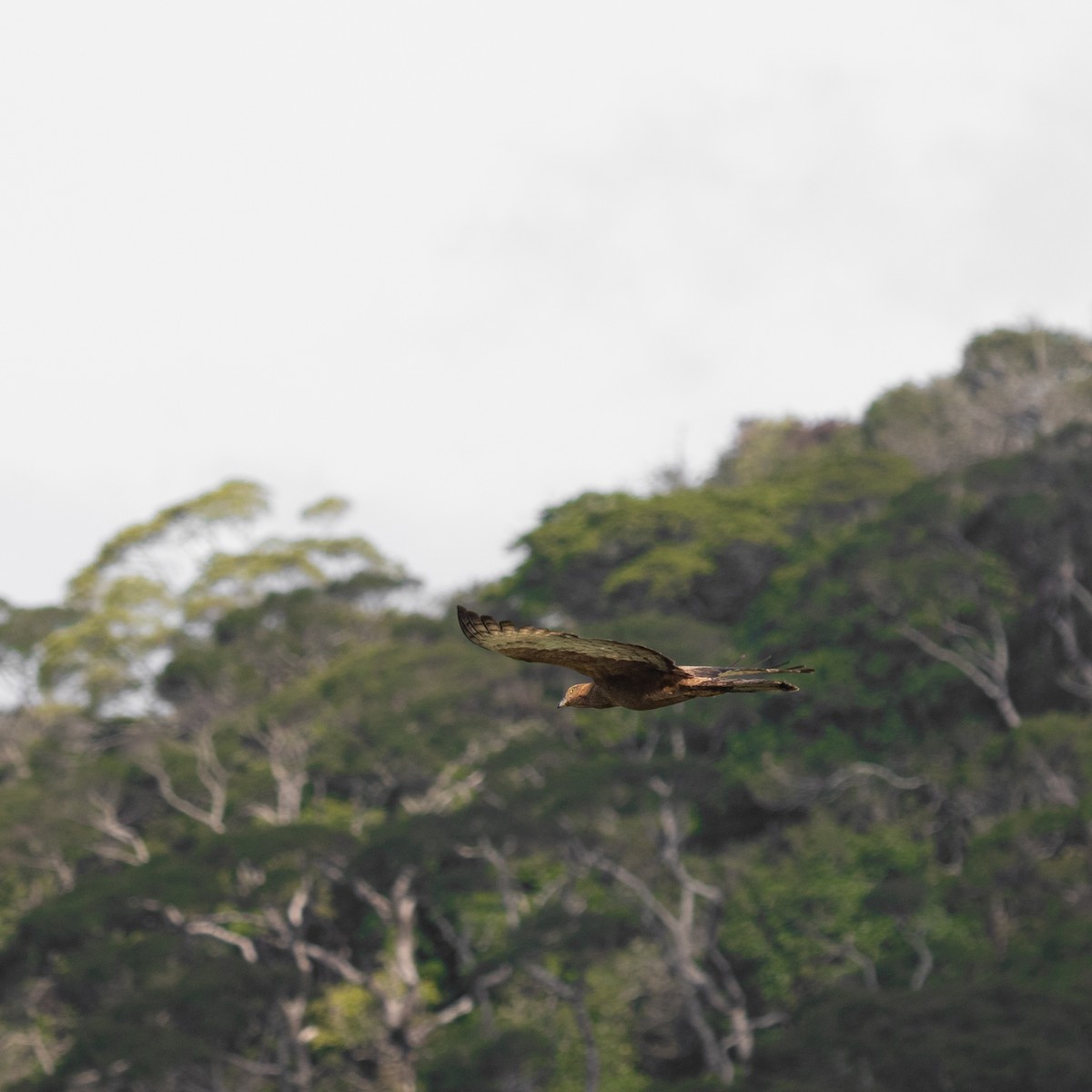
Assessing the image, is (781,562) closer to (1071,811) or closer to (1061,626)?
(1061,626)

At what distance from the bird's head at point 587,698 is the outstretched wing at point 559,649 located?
190 mm

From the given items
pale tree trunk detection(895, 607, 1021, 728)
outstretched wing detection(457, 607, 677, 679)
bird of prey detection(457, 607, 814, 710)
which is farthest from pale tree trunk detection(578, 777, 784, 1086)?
outstretched wing detection(457, 607, 677, 679)

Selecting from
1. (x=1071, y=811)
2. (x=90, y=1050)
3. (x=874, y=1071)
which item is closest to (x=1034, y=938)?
(x=1071, y=811)

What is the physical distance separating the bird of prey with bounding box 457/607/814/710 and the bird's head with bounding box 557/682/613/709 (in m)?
0.10

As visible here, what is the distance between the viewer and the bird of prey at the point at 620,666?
4.82 meters

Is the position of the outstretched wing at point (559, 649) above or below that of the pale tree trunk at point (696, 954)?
above

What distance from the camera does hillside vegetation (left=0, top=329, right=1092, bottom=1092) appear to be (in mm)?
29094

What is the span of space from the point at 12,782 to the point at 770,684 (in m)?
39.8

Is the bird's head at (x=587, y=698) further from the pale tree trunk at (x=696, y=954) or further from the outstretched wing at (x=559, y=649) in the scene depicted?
the pale tree trunk at (x=696, y=954)

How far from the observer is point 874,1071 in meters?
24.4

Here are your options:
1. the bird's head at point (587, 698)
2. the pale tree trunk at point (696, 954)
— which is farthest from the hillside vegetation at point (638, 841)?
the bird's head at point (587, 698)

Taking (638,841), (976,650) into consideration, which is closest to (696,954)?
(638,841)

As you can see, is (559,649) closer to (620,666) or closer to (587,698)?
(620,666)

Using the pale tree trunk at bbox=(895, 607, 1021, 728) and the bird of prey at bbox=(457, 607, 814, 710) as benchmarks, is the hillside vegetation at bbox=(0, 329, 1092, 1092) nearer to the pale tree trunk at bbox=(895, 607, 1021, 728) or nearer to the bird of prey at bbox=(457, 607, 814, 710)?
the pale tree trunk at bbox=(895, 607, 1021, 728)
